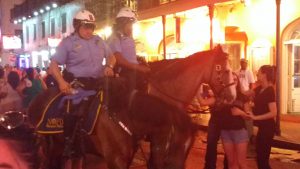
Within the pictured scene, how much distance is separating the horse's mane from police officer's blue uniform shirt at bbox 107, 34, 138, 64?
0.32 meters

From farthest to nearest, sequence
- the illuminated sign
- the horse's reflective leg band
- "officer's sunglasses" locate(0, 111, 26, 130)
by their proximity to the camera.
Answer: the illuminated sign
the horse's reflective leg band
"officer's sunglasses" locate(0, 111, 26, 130)

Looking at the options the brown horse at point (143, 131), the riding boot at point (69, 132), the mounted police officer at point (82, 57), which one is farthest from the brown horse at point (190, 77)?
the riding boot at point (69, 132)

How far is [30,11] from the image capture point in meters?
53.9

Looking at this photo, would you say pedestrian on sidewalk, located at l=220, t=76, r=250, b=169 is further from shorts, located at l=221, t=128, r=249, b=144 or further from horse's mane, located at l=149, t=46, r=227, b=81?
horse's mane, located at l=149, t=46, r=227, b=81

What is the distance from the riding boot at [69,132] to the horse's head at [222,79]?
78.0 inches

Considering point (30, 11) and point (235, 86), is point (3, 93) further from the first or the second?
point (30, 11)

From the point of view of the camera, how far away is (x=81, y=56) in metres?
6.64

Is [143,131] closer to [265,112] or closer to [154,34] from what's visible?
[265,112]

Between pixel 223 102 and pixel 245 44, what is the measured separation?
39.4ft

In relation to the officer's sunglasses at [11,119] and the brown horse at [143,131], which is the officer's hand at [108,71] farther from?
the officer's sunglasses at [11,119]

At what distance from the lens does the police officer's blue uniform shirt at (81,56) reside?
665cm

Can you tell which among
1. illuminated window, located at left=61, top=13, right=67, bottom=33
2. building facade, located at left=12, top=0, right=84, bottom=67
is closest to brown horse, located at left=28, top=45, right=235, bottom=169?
building facade, located at left=12, top=0, right=84, bottom=67

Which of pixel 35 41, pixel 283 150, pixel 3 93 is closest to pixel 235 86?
pixel 3 93

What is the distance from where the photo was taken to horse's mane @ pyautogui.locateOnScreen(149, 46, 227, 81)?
271 inches
